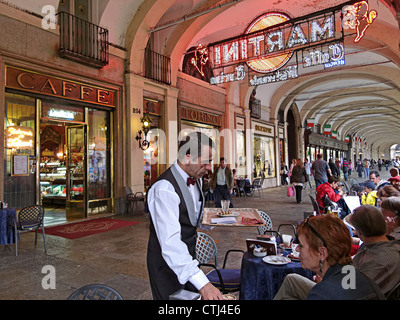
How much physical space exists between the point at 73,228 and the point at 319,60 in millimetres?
8459

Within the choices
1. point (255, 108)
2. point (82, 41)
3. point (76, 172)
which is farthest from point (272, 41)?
point (255, 108)

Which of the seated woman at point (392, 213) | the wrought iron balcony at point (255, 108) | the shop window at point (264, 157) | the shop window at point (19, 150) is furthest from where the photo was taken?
the shop window at point (264, 157)

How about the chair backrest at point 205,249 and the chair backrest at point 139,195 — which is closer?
the chair backrest at point 205,249

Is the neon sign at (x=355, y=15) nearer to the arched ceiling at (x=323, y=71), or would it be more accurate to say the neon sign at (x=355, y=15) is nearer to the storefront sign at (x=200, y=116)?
the arched ceiling at (x=323, y=71)

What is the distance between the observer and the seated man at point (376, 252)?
1.72 meters

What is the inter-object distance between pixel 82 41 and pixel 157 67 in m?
2.92

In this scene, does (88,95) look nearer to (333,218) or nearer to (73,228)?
(73,228)

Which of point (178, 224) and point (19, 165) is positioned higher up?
point (19, 165)

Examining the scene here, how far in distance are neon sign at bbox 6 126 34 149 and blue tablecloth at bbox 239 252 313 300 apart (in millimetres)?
6098

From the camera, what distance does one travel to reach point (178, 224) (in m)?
1.50

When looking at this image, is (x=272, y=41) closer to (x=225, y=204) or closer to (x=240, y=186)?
(x=240, y=186)

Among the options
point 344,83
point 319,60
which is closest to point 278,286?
point 319,60

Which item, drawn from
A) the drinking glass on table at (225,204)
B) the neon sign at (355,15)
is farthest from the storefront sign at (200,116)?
the drinking glass on table at (225,204)

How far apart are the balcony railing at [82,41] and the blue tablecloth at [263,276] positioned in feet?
22.3
